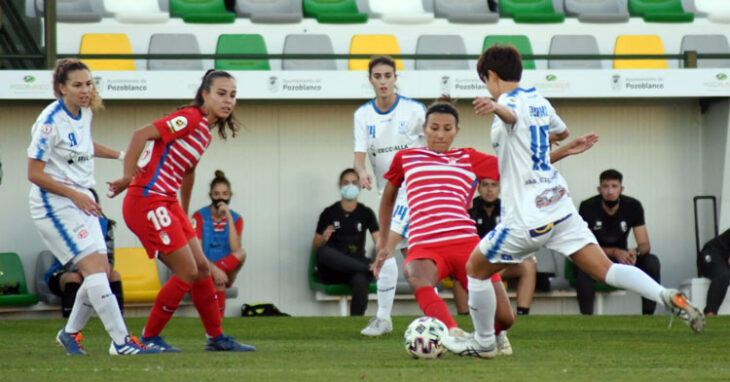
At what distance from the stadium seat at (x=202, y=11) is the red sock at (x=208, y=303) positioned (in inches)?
353

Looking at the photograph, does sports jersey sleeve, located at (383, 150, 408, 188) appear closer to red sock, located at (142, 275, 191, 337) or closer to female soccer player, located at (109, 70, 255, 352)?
female soccer player, located at (109, 70, 255, 352)

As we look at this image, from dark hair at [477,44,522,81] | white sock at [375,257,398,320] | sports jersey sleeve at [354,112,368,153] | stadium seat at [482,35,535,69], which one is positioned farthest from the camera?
stadium seat at [482,35,535,69]

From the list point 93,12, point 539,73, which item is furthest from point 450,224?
point 93,12

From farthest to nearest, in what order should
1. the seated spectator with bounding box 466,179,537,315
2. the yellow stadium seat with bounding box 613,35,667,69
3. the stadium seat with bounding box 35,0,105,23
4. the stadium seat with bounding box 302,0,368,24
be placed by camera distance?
the stadium seat with bounding box 302,0,368,24 < the yellow stadium seat with bounding box 613,35,667,69 < the stadium seat with bounding box 35,0,105,23 < the seated spectator with bounding box 466,179,537,315

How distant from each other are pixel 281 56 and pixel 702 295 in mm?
5691

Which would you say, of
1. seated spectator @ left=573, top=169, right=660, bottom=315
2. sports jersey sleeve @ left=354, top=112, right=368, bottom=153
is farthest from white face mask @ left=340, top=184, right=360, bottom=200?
sports jersey sleeve @ left=354, top=112, right=368, bottom=153

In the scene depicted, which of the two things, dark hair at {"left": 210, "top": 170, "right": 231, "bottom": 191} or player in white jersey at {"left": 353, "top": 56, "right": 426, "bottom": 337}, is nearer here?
player in white jersey at {"left": 353, "top": 56, "right": 426, "bottom": 337}

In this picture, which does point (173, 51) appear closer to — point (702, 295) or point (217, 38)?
point (217, 38)

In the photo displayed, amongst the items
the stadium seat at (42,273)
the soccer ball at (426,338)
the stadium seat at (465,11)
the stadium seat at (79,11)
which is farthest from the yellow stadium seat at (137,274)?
the soccer ball at (426,338)

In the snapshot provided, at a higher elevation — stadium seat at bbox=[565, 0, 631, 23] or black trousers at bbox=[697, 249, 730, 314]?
stadium seat at bbox=[565, 0, 631, 23]

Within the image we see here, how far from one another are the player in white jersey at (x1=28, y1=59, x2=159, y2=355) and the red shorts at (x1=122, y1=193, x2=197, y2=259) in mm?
231

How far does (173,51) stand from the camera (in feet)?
48.8

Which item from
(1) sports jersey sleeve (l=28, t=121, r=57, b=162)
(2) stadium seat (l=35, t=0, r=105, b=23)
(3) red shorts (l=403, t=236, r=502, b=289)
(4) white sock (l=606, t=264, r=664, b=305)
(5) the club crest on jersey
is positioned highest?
(2) stadium seat (l=35, t=0, r=105, b=23)

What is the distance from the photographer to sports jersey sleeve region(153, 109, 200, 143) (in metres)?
6.91
